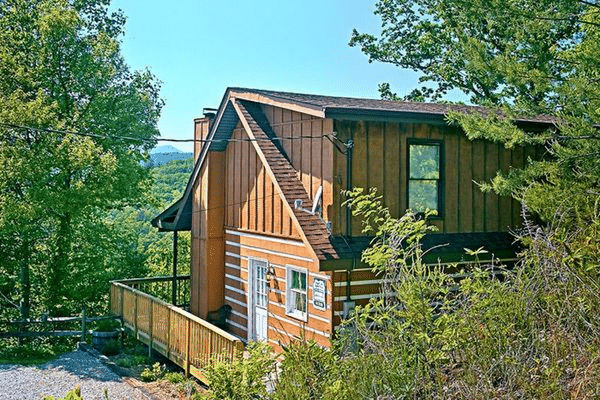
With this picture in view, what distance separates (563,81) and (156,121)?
1547 centimetres

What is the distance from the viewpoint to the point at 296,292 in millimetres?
12055

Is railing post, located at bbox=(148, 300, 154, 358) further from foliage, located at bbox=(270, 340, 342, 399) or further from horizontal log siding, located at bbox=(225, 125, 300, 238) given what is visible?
foliage, located at bbox=(270, 340, 342, 399)

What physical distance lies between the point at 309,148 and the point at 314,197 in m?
0.95

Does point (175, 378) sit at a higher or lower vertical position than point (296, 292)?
lower

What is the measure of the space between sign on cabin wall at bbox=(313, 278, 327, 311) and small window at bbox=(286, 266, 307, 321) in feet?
1.98

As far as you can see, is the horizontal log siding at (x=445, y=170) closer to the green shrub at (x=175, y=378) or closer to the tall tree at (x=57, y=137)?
the green shrub at (x=175, y=378)

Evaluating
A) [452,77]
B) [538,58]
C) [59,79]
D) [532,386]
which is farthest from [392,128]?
[452,77]

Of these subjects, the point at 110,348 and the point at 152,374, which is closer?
the point at 152,374

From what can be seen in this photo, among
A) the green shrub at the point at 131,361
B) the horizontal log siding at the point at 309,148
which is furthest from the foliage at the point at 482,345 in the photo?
the green shrub at the point at 131,361

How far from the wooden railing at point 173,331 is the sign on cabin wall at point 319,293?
1469mm

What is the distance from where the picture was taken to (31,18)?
19.1 metres

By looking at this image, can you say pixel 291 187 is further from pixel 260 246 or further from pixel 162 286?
pixel 162 286

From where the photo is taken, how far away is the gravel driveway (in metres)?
12.5

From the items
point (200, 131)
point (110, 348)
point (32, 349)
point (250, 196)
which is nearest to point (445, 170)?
point (250, 196)
